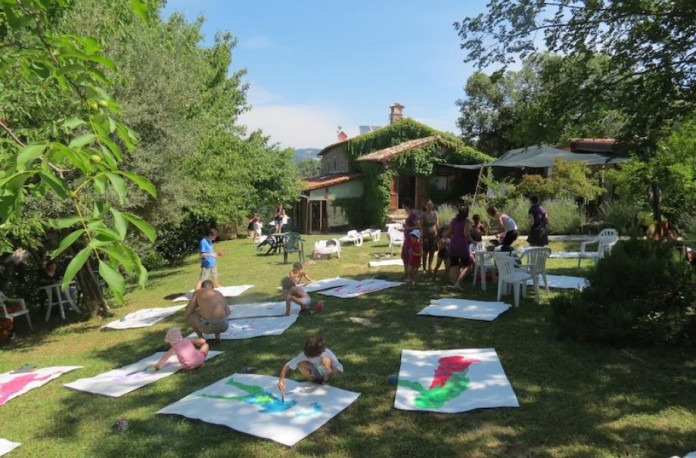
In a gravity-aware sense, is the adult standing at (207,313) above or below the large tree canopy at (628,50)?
below

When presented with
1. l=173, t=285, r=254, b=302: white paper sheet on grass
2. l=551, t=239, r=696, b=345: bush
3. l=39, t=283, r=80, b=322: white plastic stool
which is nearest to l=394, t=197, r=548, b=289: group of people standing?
l=551, t=239, r=696, b=345: bush

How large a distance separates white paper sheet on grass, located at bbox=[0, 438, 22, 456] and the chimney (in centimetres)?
2993

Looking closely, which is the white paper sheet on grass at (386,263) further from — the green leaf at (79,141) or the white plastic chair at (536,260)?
the green leaf at (79,141)

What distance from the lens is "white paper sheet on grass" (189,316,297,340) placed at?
699cm

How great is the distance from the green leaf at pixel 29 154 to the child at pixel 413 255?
8.32 metres

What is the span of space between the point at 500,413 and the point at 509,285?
5158 mm

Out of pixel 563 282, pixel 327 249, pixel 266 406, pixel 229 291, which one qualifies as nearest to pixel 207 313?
pixel 266 406

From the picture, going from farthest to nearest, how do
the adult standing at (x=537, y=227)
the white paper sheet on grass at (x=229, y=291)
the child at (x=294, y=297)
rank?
the white paper sheet on grass at (x=229, y=291), the adult standing at (x=537, y=227), the child at (x=294, y=297)

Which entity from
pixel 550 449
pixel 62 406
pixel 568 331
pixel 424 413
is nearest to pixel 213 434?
pixel 424 413

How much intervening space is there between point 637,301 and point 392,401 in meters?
3.20

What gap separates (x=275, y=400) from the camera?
15.1 ft

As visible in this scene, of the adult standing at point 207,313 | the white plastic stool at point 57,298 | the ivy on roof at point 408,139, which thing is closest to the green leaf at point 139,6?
the adult standing at point 207,313

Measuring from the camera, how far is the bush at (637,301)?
5.39 metres

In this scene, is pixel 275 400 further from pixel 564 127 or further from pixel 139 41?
pixel 139 41
